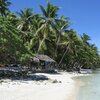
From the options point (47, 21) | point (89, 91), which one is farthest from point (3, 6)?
point (89, 91)

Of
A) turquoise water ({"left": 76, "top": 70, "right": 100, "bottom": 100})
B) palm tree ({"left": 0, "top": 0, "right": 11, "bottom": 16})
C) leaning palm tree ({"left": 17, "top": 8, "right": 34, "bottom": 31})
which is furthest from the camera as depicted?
leaning palm tree ({"left": 17, "top": 8, "right": 34, "bottom": 31})

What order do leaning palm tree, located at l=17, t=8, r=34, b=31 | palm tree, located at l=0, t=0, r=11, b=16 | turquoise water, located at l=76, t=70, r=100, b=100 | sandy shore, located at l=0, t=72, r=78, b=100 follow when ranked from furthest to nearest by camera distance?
leaning palm tree, located at l=17, t=8, r=34, b=31 → palm tree, located at l=0, t=0, r=11, b=16 → turquoise water, located at l=76, t=70, r=100, b=100 → sandy shore, located at l=0, t=72, r=78, b=100

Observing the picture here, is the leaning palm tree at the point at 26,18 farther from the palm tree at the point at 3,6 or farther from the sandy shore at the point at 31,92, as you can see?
the sandy shore at the point at 31,92

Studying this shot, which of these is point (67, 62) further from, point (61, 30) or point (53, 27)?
point (53, 27)

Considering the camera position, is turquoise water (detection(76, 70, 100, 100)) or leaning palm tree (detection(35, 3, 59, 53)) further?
leaning palm tree (detection(35, 3, 59, 53))

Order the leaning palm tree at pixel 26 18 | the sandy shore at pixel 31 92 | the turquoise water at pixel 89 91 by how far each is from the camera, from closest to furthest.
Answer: the sandy shore at pixel 31 92 → the turquoise water at pixel 89 91 → the leaning palm tree at pixel 26 18

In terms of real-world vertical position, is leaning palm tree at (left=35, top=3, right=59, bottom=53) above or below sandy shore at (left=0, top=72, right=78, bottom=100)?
above

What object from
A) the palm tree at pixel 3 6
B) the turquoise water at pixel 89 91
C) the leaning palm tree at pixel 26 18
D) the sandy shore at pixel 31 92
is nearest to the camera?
the sandy shore at pixel 31 92

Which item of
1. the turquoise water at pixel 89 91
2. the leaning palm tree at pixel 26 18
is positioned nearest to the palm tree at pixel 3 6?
the leaning palm tree at pixel 26 18

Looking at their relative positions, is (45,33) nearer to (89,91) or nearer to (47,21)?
(47,21)

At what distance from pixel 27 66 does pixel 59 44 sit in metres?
9.82

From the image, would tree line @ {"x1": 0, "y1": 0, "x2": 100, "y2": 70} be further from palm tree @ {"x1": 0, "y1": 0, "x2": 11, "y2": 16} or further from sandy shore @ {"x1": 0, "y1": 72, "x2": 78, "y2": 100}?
sandy shore @ {"x1": 0, "y1": 72, "x2": 78, "y2": 100}

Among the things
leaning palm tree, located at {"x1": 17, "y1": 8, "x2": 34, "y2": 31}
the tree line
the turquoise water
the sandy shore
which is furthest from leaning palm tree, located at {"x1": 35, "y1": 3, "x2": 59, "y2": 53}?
the sandy shore

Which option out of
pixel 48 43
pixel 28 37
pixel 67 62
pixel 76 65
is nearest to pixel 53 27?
pixel 48 43
